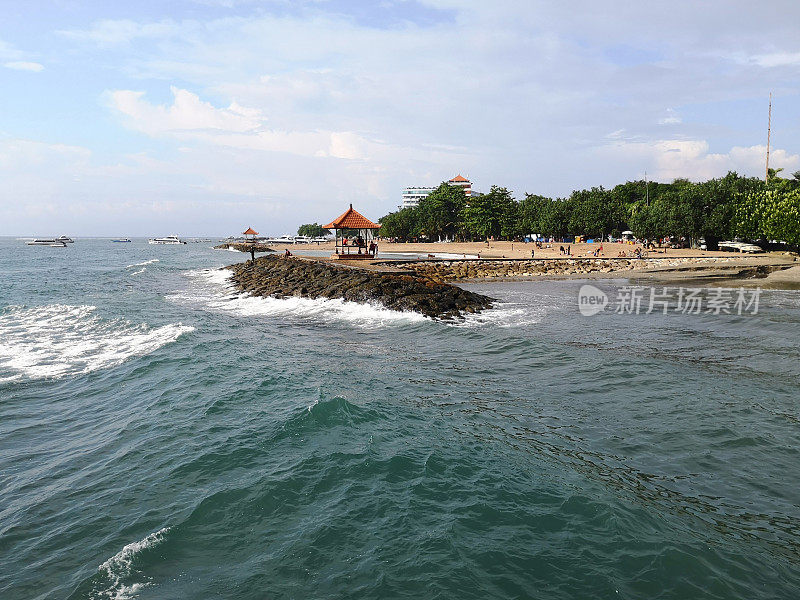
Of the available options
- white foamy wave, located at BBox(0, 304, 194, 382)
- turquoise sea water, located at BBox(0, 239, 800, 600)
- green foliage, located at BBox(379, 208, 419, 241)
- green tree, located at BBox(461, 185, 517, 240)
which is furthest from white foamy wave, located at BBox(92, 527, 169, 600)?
green foliage, located at BBox(379, 208, 419, 241)

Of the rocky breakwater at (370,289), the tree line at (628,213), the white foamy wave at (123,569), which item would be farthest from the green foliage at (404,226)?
the white foamy wave at (123,569)

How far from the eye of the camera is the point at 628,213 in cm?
8475

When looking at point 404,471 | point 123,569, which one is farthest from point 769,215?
point 123,569

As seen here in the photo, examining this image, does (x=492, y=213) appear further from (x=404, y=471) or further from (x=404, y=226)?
(x=404, y=471)

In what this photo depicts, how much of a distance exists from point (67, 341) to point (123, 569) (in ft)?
58.5

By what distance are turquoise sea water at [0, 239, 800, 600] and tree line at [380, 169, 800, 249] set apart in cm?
4887

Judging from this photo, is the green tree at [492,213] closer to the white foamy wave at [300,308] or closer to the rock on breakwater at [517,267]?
the rock on breakwater at [517,267]

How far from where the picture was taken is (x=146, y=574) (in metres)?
6.32

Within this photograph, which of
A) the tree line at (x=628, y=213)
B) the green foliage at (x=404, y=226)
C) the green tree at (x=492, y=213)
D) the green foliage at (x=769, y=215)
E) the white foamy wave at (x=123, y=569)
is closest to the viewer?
the white foamy wave at (x=123, y=569)

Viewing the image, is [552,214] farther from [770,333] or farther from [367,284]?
[770,333]

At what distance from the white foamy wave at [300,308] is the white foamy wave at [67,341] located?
6.11 m

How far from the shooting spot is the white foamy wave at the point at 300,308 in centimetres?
2573

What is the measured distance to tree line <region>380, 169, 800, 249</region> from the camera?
5828 cm

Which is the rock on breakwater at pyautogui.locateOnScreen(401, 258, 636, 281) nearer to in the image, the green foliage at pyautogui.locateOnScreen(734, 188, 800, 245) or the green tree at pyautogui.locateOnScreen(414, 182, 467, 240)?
the green foliage at pyautogui.locateOnScreen(734, 188, 800, 245)
